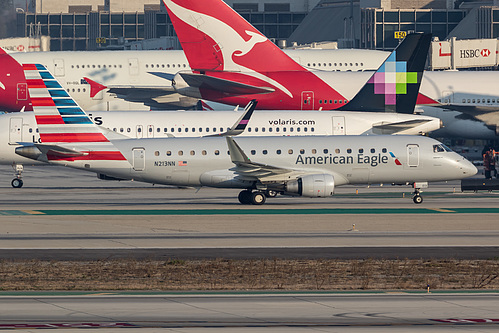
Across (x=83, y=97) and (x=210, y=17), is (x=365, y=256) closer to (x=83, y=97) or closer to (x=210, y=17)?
(x=210, y=17)

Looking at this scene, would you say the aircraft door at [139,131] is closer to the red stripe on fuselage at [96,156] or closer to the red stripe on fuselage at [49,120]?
the red stripe on fuselage at [49,120]

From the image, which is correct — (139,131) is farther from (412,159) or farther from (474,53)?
(474,53)

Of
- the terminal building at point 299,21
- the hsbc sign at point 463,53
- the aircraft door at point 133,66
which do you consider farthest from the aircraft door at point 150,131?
the terminal building at point 299,21

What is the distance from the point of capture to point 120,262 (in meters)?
29.5

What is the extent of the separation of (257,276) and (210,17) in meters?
41.9

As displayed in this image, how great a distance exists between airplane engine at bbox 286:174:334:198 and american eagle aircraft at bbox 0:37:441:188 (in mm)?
11932

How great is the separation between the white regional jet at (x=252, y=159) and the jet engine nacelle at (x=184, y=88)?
75.5 feet

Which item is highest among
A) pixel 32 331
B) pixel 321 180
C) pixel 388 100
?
pixel 388 100

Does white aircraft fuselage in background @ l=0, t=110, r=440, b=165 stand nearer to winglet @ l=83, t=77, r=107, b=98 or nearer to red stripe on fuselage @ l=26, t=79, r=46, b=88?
red stripe on fuselage @ l=26, t=79, r=46, b=88

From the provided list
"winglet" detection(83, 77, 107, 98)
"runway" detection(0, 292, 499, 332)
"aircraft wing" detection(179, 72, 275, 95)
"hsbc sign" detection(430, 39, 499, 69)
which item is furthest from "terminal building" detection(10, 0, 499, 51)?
"runway" detection(0, 292, 499, 332)

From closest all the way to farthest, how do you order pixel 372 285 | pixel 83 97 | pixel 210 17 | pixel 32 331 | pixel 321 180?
pixel 32 331 → pixel 372 285 → pixel 321 180 → pixel 210 17 → pixel 83 97

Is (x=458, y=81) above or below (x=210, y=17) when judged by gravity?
below

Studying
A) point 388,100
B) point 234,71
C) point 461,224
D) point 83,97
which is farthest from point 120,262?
point 83,97

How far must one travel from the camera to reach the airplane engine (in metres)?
43.1
